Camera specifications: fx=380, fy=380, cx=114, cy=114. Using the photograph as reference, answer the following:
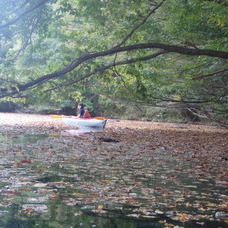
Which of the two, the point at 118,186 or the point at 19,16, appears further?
the point at 19,16

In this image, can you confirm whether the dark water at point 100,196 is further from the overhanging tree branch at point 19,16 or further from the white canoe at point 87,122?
the white canoe at point 87,122

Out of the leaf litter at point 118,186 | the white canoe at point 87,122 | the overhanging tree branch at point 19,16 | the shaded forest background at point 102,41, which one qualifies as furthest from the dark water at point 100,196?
the white canoe at point 87,122

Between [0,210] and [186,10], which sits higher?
[186,10]

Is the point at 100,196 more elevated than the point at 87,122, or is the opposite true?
the point at 87,122

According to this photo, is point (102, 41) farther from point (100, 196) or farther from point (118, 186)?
point (100, 196)

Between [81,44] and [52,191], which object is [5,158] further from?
[81,44]

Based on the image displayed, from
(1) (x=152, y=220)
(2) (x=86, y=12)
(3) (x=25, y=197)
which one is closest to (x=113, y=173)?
(3) (x=25, y=197)

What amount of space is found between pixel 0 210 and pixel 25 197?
585 mm

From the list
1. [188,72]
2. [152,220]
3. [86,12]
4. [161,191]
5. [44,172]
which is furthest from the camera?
[188,72]

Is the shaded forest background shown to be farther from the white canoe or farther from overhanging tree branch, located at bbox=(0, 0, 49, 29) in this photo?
the white canoe

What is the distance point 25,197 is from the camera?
4.41 meters

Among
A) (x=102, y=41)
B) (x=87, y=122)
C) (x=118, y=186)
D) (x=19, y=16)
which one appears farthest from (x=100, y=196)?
(x=87, y=122)

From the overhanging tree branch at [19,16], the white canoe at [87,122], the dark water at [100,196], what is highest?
the overhanging tree branch at [19,16]

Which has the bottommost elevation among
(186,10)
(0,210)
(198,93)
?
(0,210)
